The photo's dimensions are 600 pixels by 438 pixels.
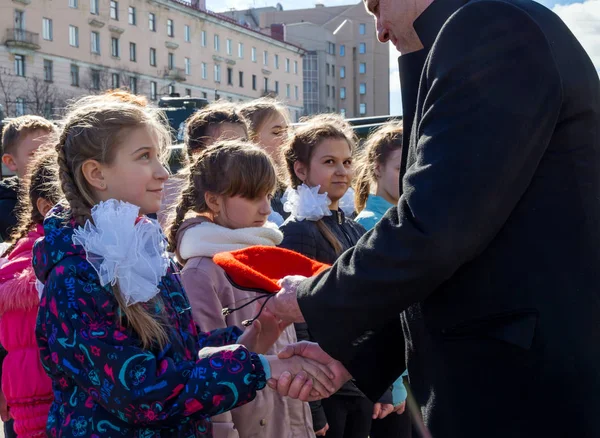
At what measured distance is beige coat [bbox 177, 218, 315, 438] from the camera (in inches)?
110

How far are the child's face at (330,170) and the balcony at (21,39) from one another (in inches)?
1649

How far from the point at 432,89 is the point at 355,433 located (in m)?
2.16

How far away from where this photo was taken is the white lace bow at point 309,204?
367cm

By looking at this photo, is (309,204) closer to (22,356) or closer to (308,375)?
(308,375)

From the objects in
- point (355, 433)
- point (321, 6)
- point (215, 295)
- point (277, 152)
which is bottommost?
point (355, 433)

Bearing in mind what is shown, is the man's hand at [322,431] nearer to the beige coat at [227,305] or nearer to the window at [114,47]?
the beige coat at [227,305]

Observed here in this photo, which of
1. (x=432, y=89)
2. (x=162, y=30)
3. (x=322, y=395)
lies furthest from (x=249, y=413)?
(x=162, y=30)

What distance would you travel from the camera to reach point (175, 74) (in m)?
53.9

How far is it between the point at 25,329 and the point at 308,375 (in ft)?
3.87

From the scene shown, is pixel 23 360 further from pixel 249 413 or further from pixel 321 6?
pixel 321 6

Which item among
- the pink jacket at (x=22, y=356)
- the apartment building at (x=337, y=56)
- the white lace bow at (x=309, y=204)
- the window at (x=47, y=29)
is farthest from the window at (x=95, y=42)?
the pink jacket at (x=22, y=356)

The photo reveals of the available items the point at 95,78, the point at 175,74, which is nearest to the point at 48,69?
the point at 95,78

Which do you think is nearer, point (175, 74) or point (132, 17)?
point (132, 17)

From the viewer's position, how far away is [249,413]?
2852mm
